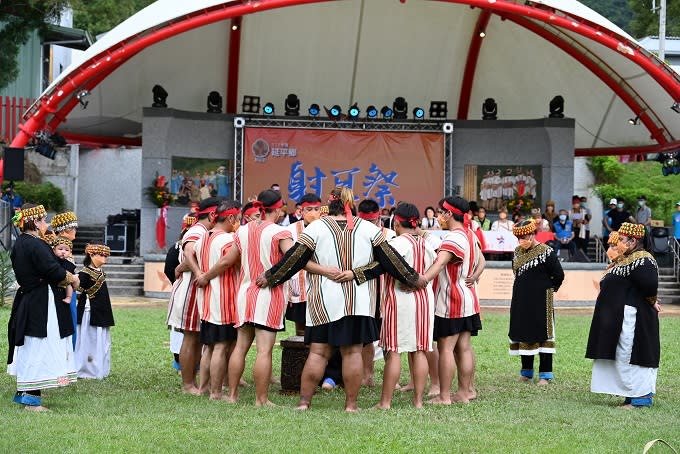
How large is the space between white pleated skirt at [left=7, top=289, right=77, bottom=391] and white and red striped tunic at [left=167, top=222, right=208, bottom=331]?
4.04ft

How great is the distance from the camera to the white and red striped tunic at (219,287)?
9.21 m

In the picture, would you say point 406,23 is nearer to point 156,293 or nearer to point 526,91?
point 526,91

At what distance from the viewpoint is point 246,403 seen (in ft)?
29.7

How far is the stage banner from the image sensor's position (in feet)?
79.0

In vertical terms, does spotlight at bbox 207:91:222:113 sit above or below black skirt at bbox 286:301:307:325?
above

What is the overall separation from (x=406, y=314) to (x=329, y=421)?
128 centimetres

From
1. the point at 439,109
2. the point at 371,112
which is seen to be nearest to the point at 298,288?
the point at 371,112

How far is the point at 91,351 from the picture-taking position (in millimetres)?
10547

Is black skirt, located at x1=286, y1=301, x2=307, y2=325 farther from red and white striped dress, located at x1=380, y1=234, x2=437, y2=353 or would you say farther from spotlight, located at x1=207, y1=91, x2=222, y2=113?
spotlight, located at x1=207, y1=91, x2=222, y2=113

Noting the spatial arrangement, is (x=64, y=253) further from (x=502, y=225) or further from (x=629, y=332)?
(x=502, y=225)

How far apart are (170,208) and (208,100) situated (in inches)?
102

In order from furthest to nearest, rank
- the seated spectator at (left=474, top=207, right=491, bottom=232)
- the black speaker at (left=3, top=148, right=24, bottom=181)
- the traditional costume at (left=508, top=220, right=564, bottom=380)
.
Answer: the seated spectator at (left=474, top=207, right=491, bottom=232) < the black speaker at (left=3, top=148, right=24, bottom=181) < the traditional costume at (left=508, top=220, right=564, bottom=380)

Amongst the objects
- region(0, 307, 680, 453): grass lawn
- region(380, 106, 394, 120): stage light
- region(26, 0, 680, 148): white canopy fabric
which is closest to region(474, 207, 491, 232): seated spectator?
region(380, 106, 394, 120): stage light

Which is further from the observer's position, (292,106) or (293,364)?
(292,106)
